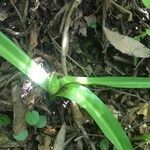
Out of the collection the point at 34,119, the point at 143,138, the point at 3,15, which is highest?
the point at 3,15

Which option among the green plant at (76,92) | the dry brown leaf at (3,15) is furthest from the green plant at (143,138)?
the dry brown leaf at (3,15)

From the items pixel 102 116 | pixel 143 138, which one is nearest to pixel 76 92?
pixel 102 116

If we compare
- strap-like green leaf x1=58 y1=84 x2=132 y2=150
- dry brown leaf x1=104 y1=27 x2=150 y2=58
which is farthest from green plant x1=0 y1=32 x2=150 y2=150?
dry brown leaf x1=104 y1=27 x2=150 y2=58

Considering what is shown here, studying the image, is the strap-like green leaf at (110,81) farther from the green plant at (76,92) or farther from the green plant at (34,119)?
the green plant at (34,119)

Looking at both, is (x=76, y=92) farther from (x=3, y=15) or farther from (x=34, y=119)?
(x=3, y=15)

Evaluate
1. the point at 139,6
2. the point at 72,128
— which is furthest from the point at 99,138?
the point at 139,6

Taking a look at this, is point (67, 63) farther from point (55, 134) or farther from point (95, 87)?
point (55, 134)

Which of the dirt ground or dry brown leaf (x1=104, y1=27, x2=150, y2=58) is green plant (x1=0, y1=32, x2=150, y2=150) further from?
dry brown leaf (x1=104, y1=27, x2=150, y2=58)
